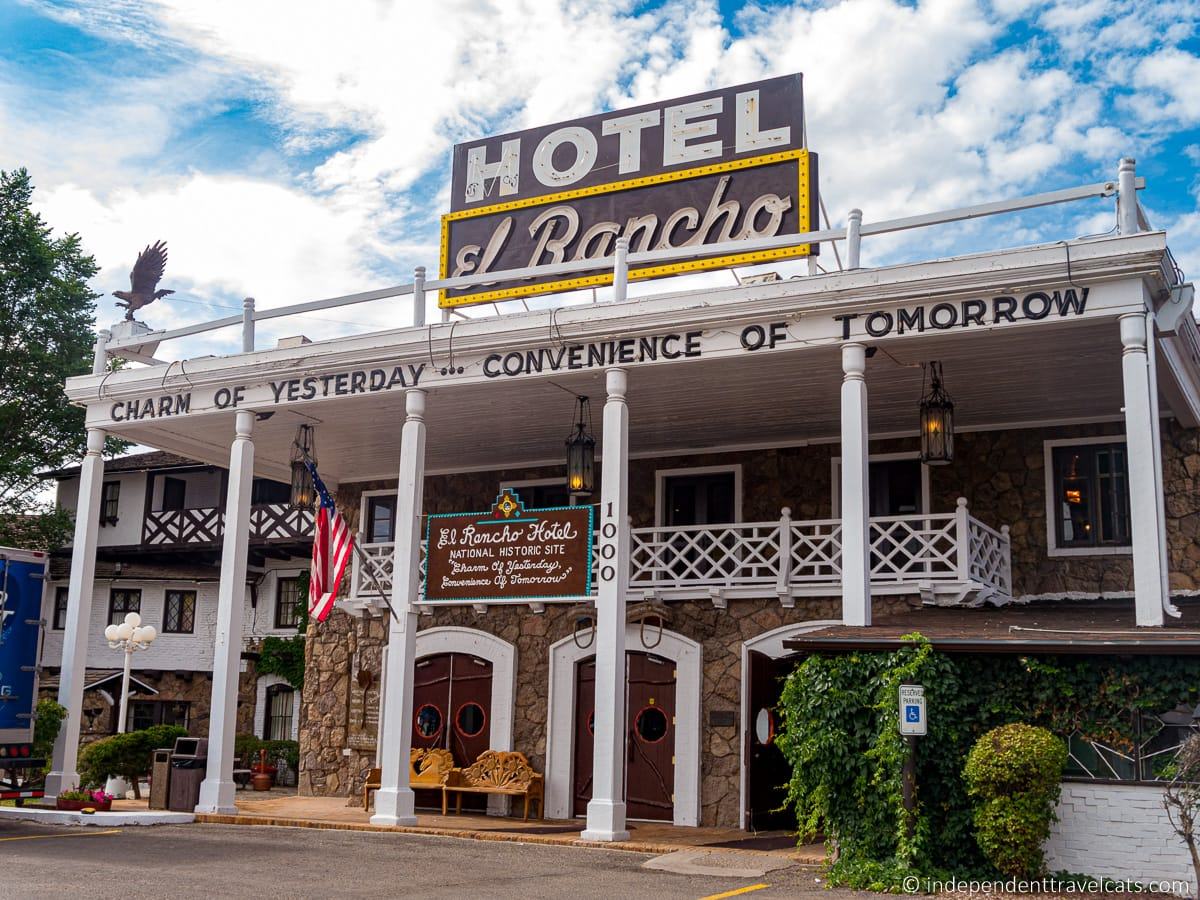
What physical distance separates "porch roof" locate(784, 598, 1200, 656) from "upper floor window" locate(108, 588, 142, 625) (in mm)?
24928

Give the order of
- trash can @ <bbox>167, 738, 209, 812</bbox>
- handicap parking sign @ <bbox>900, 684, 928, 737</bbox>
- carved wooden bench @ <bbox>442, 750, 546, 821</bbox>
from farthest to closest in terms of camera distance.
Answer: carved wooden bench @ <bbox>442, 750, 546, 821</bbox>, trash can @ <bbox>167, 738, 209, 812</bbox>, handicap parking sign @ <bbox>900, 684, 928, 737</bbox>

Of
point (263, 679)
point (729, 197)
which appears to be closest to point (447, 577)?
point (729, 197)

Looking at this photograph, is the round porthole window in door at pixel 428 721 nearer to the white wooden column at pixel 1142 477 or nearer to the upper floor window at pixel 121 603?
the white wooden column at pixel 1142 477

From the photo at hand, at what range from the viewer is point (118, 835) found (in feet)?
47.5

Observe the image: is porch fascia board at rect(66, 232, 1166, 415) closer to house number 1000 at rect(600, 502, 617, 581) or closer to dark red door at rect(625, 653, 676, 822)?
house number 1000 at rect(600, 502, 617, 581)

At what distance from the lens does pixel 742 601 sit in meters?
17.5

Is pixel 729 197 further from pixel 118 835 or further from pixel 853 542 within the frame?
pixel 118 835

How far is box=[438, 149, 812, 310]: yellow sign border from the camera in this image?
1644 centimetres

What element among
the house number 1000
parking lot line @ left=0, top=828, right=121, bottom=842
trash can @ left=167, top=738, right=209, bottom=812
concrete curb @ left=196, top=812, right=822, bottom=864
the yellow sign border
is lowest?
parking lot line @ left=0, top=828, right=121, bottom=842

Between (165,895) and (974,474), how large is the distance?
11689 millimetres

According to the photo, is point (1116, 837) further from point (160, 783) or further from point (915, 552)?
point (160, 783)

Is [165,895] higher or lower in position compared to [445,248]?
lower

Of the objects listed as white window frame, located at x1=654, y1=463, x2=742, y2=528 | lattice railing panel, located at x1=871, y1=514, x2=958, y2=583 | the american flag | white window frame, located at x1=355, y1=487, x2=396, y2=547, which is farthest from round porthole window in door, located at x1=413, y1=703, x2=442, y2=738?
lattice railing panel, located at x1=871, y1=514, x2=958, y2=583

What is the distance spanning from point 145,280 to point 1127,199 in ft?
45.8
